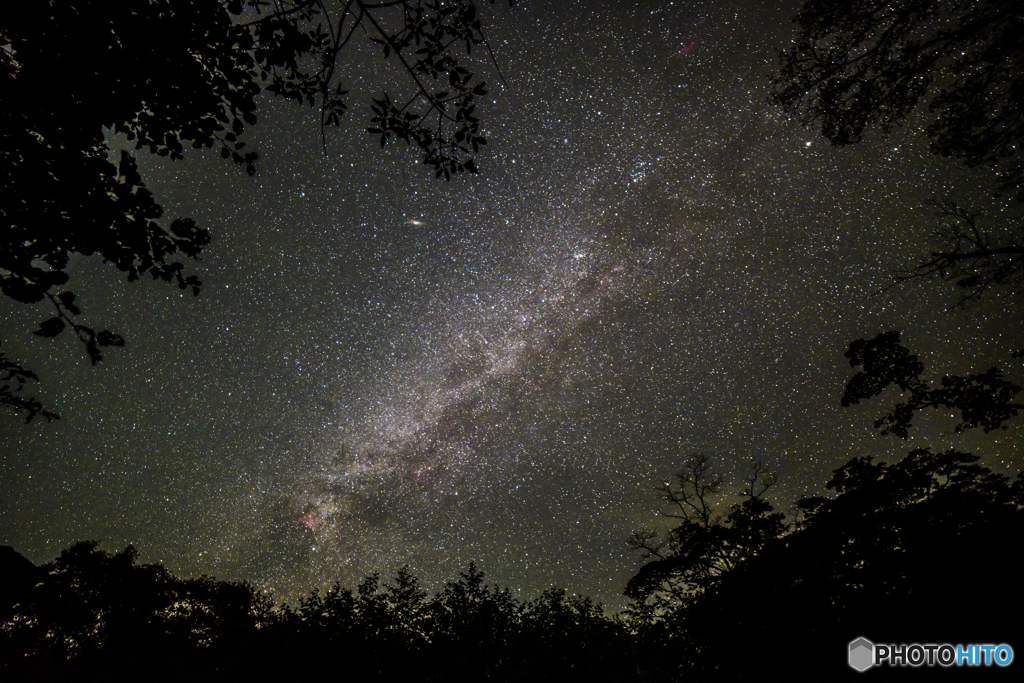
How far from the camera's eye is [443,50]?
387 cm

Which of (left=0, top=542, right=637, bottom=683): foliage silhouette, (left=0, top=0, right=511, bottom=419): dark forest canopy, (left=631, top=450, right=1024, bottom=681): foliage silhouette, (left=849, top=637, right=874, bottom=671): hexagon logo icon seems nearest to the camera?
(left=0, top=0, right=511, bottom=419): dark forest canopy

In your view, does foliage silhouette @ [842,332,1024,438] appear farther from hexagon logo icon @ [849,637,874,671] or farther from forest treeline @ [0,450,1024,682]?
hexagon logo icon @ [849,637,874,671]

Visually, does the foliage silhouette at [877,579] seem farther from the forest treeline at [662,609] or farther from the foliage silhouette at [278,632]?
the foliage silhouette at [278,632]

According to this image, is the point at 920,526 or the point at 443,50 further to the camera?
the point at 920,526

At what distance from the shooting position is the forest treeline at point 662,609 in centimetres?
577

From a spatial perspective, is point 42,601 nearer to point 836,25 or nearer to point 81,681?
point 81,681

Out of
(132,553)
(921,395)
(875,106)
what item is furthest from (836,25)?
(132,553)

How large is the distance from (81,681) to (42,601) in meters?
9.92

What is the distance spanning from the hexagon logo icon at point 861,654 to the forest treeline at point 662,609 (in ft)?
0.43

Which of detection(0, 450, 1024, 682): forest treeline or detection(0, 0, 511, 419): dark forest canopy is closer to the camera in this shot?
detection(0, 0, 511, 419): dark forest canopy

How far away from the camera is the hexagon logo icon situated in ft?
18.9

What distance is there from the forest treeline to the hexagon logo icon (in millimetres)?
130

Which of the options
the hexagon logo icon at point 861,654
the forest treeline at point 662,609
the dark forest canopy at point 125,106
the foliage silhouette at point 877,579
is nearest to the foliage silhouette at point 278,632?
the forest treeline at point 662,609

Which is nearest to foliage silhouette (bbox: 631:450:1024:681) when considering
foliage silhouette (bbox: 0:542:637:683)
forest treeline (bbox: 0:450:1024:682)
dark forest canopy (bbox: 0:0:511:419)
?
forest treeline (bbox: 0:450:1024:682)
